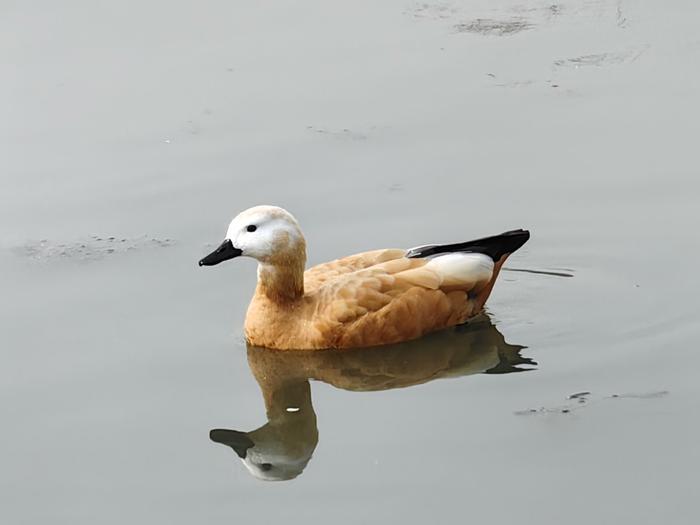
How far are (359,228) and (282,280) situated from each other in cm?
130

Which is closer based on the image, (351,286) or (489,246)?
(351,286)

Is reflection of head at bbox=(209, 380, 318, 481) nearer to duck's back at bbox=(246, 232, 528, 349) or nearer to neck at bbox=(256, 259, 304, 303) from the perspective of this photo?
duck's back at bbox=(246, 232, 528, 349)

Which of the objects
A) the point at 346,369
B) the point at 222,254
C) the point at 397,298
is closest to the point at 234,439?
the point at 346,369

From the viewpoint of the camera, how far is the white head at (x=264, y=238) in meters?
9.14

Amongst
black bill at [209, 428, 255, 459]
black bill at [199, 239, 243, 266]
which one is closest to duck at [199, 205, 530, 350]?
black bill at [199, 239, 243, 266]

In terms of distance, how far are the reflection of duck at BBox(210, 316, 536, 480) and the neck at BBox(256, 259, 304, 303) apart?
1.19 ft

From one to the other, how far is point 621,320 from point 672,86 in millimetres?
3459

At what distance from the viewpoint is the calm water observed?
25.4ft

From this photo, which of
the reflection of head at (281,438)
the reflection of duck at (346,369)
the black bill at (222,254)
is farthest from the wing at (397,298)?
the black bill at (222,254)

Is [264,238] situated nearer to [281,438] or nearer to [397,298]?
[397,298]

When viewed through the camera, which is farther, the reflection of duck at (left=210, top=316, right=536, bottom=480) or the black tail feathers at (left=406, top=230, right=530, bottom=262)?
the black tail feathers at (left=406, top=230, right=530, bottom=262)

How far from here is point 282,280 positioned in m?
9.31

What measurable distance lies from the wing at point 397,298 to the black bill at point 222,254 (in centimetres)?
64

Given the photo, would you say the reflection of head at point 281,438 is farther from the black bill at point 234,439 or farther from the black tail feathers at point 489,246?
the black tail feathers at point 489,246
